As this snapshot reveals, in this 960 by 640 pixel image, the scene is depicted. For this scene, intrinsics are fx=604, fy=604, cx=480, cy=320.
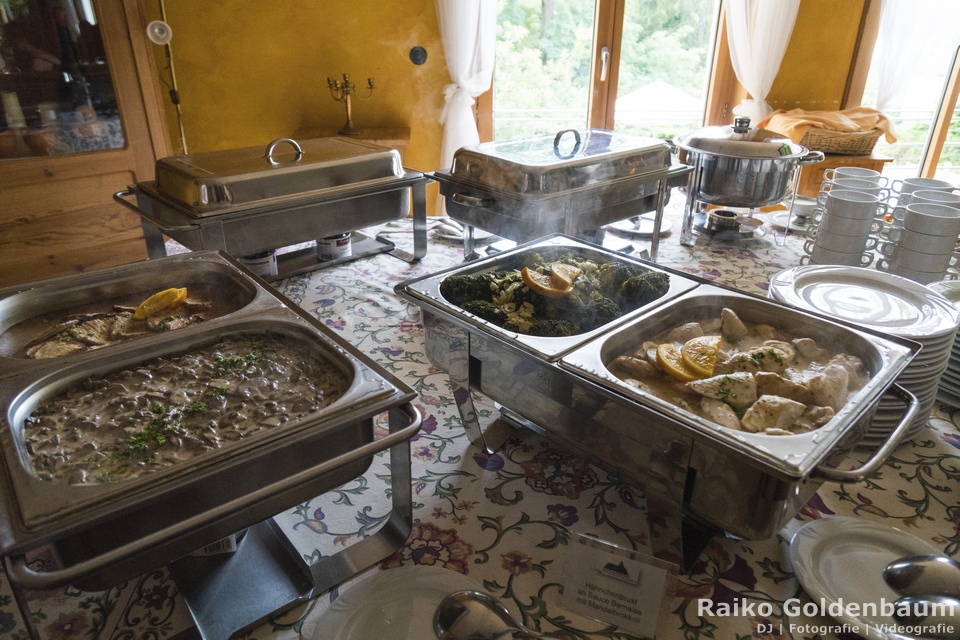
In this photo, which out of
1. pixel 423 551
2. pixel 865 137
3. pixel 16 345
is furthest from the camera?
pixel 865 137

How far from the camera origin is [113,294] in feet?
3.90

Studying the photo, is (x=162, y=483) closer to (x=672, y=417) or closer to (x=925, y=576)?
(x=672, y=417)

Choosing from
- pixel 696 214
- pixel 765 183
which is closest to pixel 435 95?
pixel 696 214

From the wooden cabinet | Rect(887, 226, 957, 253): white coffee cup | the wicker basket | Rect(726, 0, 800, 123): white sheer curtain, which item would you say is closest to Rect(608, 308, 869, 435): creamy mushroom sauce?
Rect(887, 226, 957, 253): white coffee cup

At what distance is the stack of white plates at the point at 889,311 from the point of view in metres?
1.04

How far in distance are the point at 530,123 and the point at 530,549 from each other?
343 cm

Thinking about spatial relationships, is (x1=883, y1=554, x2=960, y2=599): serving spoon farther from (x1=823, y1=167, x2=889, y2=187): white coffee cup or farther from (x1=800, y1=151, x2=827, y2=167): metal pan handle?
(x1=800, y1=151, x2=827, y2=167): metal pan handle

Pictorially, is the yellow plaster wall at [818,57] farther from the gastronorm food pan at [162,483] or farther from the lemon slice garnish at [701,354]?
the gastronorm food pan at [162,483]

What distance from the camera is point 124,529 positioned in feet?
2.21

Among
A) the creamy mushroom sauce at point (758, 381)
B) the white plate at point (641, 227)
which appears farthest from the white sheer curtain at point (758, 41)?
the creamy mushroom sauce at point (758, 381)

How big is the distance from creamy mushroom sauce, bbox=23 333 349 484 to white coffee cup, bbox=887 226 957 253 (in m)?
1.39

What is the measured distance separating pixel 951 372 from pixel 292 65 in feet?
9.93

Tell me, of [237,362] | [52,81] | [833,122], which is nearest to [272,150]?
[237,362]

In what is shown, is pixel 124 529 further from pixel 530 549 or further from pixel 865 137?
pixel 865 137
